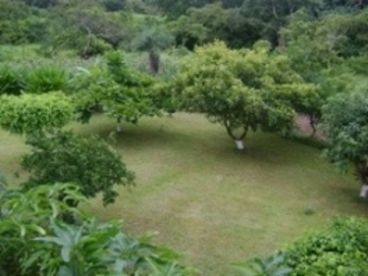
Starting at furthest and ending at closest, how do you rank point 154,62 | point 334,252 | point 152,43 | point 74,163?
point 152,43 → point 154,62 → point 74,163 → point 334,252

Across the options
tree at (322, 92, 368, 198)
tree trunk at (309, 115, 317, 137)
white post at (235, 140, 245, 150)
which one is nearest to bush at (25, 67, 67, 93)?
white post at (235, 140, 245, 150)

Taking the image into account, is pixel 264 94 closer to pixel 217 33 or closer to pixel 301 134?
pixel 301 134

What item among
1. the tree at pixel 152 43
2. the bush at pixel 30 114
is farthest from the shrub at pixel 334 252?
the tree at pixel 152 43

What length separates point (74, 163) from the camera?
701 centimetres

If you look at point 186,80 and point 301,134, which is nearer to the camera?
point 186,80

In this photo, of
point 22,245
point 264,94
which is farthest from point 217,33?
point 22,245

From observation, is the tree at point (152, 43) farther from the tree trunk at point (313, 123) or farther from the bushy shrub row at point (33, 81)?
the tree trunk at point (313, 123)

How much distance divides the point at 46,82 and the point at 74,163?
464 cm

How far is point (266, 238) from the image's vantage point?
762 cm

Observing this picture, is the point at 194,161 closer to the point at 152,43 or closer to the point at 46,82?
the point at 46,82

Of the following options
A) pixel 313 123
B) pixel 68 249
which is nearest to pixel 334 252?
pixel 68 249

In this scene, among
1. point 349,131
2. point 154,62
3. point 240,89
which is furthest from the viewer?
point 154,62

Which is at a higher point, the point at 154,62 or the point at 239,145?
the point at 154,62

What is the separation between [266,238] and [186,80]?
3683mm
